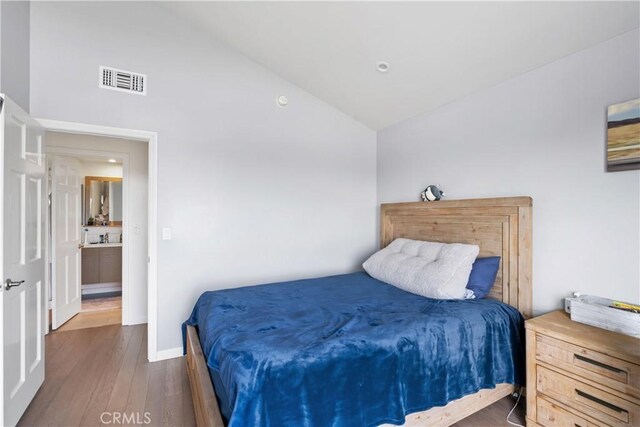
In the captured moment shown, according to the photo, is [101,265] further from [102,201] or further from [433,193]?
[433,193]

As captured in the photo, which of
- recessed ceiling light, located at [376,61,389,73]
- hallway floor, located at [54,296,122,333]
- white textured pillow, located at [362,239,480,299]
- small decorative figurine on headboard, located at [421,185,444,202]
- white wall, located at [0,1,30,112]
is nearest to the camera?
white wall, located at [0,1,30,112]

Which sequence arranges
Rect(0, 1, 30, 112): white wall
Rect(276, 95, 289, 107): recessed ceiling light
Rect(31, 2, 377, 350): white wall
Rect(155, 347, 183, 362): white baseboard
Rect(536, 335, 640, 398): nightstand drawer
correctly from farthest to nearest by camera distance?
Rect(276, 95, 289, 107): recessed ceiling light → Rect(155, 347, 183, 362): white baseboard → Rect(31, 2, 377, 350): white wall → Rect(0, 1, 30, 112): white wall → Rect(536, 335, 640, 398): nightstand drawer

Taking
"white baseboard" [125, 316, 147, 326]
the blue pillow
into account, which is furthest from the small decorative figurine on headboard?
"white baseboard" [125, 316, 147, 326]

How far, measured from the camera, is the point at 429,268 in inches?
94.2

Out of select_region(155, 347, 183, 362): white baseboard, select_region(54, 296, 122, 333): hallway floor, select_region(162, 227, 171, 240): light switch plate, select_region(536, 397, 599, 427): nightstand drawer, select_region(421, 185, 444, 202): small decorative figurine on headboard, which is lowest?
select_region(54, 296, 122, 333): hallway floor

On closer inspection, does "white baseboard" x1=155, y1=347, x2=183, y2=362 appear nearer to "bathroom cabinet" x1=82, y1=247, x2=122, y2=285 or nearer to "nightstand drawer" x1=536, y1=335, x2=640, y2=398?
"nightstand drawer" x1=536, y1=335, x2=640, y2=398

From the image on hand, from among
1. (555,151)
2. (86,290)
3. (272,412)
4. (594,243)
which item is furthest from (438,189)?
(86,290)

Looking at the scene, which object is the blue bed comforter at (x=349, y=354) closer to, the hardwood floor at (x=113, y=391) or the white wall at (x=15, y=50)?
the hardwood floor at (x=113, y=391)

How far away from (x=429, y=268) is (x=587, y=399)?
1.11m

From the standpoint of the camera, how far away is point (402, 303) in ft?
7.06

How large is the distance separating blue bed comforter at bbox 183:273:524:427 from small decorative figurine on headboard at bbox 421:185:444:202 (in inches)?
42.7

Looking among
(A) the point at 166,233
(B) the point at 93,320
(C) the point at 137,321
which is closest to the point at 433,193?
(A) the point at 166,233

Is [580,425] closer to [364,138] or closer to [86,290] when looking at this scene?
[364,138]

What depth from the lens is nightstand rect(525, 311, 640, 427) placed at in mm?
1460
